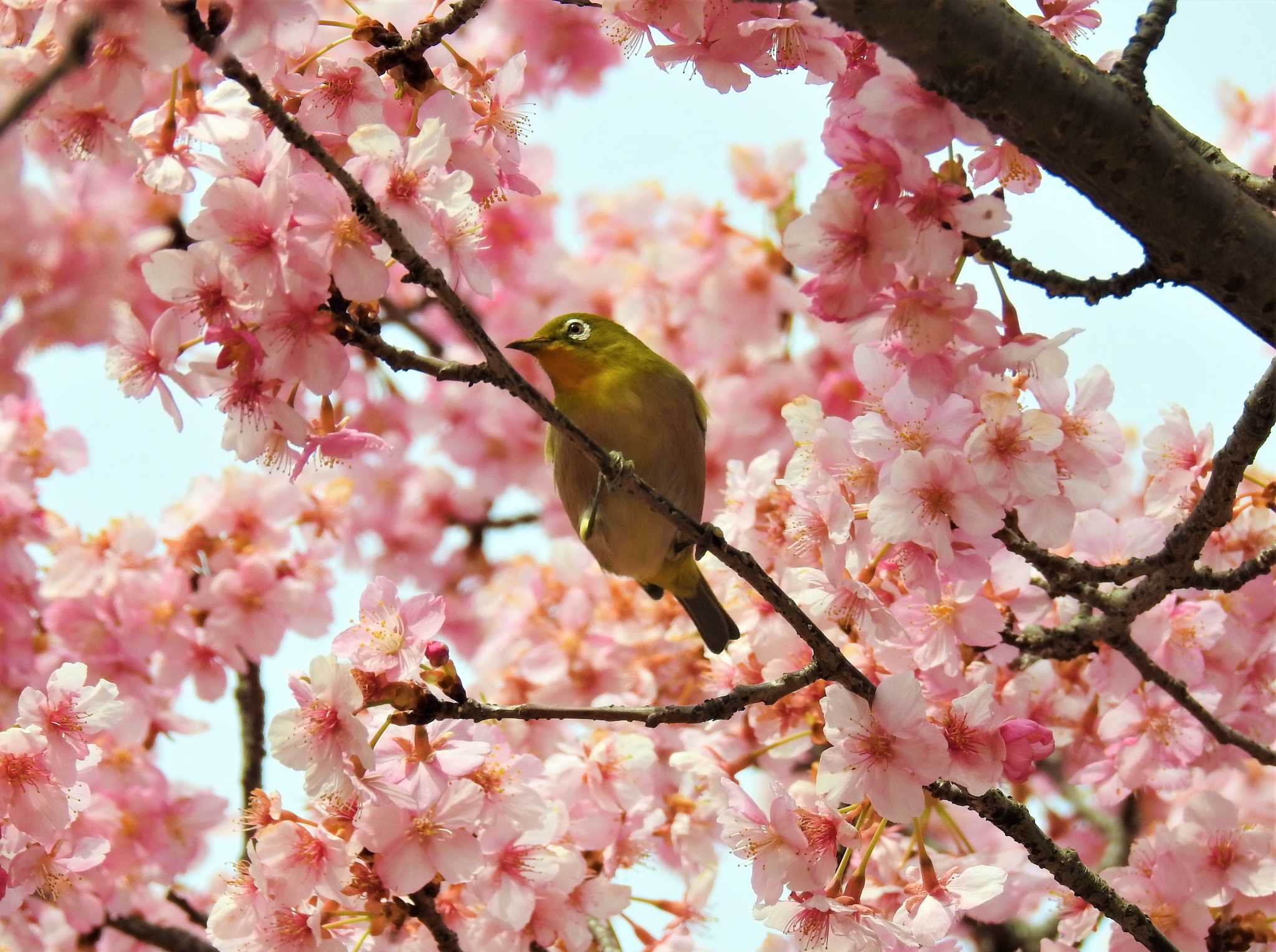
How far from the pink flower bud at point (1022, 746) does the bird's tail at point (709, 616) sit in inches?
57.7

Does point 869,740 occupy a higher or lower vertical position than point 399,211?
lower

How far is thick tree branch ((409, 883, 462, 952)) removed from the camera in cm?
267

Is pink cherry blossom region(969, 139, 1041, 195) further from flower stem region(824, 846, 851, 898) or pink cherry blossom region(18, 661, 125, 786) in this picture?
pink cherry blossom region(18, 661, 125, 786)

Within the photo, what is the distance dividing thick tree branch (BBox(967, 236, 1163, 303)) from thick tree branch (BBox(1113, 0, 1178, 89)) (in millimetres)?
327

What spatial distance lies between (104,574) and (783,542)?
235cm

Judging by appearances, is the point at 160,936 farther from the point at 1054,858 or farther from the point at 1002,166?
the point at 1002,166

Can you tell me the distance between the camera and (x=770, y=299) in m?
5.62

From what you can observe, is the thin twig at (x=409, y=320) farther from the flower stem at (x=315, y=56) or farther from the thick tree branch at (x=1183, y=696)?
the thick tree branch at (x=1183, y=696)

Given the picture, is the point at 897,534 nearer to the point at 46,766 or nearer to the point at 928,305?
the point at 928,305

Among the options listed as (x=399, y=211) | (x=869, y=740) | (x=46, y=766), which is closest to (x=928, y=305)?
(x=869, y=740)

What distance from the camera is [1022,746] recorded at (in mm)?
2447

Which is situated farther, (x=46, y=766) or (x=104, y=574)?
(x=104, y=574)

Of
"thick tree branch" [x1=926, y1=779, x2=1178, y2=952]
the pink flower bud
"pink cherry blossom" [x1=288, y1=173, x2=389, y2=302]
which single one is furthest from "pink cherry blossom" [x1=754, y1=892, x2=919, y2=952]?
"pink cherry blossom" [x1=288, y1=173, x2=389, y2=302]

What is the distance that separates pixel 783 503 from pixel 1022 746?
1072 mm
